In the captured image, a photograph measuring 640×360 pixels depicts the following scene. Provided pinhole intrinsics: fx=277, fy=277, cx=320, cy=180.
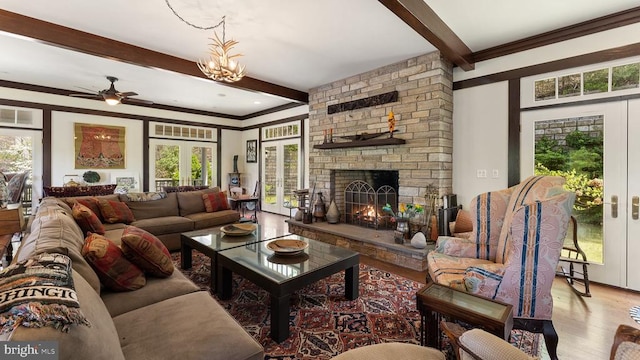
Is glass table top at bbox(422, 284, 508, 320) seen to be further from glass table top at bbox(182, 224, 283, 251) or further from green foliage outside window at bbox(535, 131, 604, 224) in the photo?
green foliage outside window at bbox(535, 131, 604, 224)

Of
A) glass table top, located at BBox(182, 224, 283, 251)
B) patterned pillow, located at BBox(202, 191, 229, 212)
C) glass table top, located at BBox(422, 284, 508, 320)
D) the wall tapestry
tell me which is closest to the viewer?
glass table top, located at BBox(422, 284, 508, 320)

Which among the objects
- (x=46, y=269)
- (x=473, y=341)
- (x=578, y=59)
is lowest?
(x=473, y=341)

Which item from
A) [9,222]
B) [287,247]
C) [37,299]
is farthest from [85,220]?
[37,299]

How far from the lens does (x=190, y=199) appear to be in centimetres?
479

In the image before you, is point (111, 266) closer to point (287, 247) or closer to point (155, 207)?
point (287, 247)

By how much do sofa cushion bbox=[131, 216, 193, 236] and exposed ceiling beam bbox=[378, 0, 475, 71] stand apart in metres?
3.85

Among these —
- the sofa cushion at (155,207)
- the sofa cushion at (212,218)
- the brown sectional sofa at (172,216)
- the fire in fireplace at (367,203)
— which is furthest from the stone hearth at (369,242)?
the sofa cushion at (155,207)

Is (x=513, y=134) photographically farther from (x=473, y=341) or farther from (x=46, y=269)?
(x=46, y=269)

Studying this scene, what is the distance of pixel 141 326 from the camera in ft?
4.53

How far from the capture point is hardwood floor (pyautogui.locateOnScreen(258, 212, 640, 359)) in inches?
76.5

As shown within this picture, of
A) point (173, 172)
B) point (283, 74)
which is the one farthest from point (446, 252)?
point (173, 172)

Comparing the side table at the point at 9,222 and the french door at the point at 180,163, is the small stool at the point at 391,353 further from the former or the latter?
the french door at the point at 180,163

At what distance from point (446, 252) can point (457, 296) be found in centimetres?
85

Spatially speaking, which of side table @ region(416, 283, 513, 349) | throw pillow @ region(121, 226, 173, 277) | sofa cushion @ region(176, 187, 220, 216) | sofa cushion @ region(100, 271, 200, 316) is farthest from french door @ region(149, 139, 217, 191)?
side table @ region(416, 283, 513, 349)
